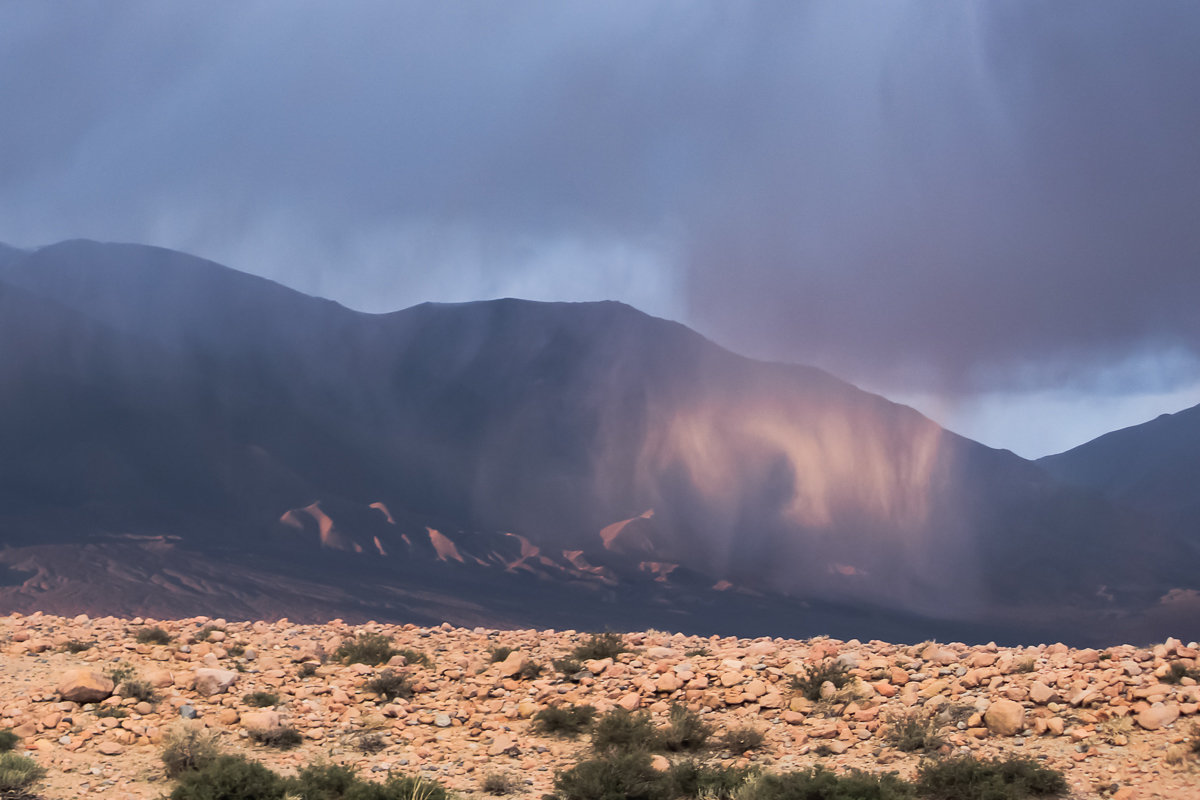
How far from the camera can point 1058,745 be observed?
41.9 ft

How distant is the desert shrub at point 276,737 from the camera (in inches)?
587

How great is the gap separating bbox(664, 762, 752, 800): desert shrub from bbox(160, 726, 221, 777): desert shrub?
6978mm

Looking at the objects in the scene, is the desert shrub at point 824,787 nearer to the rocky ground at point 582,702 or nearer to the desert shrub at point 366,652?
the rocky ground at point 582,702

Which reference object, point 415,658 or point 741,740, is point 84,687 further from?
point 741,740

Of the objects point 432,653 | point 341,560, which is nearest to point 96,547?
point 341,560

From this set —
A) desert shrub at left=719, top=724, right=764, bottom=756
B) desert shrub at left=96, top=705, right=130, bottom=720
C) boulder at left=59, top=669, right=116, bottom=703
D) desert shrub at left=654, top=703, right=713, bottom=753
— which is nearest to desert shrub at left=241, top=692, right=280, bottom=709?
desert shrub at left=96, top=705, right=130, bottom=720

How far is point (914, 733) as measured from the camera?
13.4 meters

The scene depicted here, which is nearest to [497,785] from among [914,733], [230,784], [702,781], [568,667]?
[702,781]

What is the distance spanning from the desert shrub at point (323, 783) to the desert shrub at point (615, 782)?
301cm

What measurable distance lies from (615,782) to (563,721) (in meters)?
3.49

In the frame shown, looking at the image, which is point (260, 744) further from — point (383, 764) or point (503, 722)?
point (503, 722)

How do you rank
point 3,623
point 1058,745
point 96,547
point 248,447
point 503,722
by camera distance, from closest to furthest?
point 1058,745 < point 503,722 < point 3,623 < point 96,547 < point 248,447

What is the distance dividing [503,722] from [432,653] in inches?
241

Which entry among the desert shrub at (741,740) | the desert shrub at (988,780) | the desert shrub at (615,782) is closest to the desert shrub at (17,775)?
the desert shrub at (615,782)
